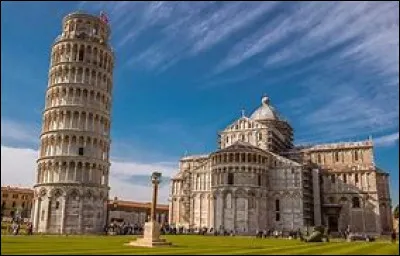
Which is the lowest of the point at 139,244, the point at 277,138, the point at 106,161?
the point at 139,244

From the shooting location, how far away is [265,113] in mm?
98125

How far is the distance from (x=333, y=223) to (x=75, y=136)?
53.1 metres

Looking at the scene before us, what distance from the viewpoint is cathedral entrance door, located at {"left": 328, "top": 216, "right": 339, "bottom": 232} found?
84688 millimetres

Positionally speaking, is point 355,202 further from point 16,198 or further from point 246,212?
point 16,198

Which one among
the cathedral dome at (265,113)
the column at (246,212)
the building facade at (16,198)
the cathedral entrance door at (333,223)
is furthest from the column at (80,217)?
the building facade at (16,198)

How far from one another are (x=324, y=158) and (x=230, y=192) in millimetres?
25581

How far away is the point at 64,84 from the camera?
6550 centimetres

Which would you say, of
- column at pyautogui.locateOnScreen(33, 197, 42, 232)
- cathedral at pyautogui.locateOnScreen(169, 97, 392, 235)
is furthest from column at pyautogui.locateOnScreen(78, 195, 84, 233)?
cathedral at pyautogui.locateOnScreen(169, 97, 392, 235)

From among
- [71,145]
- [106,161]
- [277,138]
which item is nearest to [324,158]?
[277,138]

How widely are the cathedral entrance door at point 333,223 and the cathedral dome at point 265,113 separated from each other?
25.3 meters

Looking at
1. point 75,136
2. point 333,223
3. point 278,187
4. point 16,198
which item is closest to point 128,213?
point 278,187

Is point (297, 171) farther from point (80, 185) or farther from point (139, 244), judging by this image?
point (139, 244)

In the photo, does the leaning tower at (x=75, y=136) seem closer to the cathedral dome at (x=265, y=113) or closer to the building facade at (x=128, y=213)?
the building facade at (x=128, y=213)

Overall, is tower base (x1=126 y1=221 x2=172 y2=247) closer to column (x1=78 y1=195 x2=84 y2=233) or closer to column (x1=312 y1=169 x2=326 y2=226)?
column (x1=78 y1=195 x2=84 y2=233)
